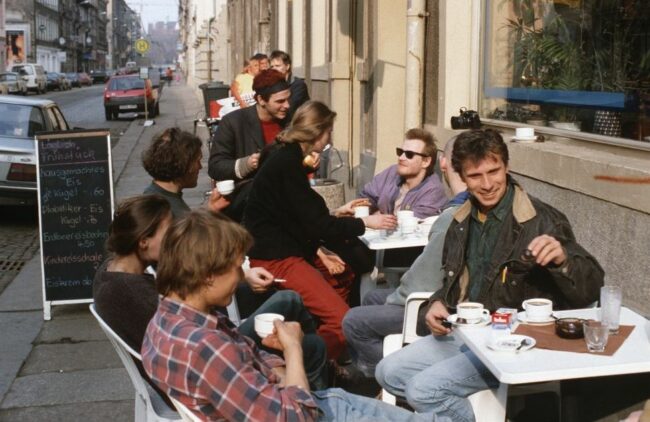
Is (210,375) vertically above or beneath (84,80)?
beneath

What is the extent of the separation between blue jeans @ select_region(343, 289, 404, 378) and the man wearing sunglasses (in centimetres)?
123

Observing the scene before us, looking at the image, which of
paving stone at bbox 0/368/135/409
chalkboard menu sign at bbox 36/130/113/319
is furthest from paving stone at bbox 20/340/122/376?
chalkboard menu sign at bbox 36/130/113/319

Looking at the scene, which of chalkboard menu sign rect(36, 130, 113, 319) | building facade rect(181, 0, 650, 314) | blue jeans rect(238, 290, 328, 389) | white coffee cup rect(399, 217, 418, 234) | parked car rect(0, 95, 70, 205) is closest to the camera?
blue jeans rect(238, 290, 328, 389)

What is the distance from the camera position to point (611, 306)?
3.79 metres

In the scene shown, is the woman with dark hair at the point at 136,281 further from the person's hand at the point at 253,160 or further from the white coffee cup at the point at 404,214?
the person's hand at the point at 253,160

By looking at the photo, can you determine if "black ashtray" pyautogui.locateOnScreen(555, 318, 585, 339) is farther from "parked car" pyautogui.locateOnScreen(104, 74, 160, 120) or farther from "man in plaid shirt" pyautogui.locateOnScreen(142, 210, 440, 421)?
"parked car" pyautogui.locateOnScreen(104, 74, 160, 120)

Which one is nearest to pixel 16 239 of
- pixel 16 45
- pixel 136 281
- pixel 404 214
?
pixel 404 214

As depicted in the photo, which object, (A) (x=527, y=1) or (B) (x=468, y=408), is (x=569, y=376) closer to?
(B) (x=468, y=408)

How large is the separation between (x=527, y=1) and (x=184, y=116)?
2723 centimetres

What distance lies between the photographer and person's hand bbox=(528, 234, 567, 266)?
390cm

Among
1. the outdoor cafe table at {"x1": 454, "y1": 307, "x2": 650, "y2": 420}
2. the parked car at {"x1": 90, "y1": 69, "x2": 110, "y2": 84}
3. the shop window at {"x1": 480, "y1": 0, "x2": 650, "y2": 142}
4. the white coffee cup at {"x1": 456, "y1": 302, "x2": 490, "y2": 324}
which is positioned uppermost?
the parked car at {"x1": 90, "y1": 69, "x2": 110, "y2": 84}

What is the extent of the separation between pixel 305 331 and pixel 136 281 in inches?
49.2

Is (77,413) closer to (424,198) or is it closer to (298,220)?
(298,220)

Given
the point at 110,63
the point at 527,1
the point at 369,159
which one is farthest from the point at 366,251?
the point at 110,63
